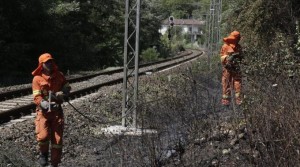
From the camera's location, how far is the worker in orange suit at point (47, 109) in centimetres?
752

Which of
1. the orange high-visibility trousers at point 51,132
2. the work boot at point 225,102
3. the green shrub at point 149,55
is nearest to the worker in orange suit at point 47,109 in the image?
the orange high-visibility trousers at point 51,132

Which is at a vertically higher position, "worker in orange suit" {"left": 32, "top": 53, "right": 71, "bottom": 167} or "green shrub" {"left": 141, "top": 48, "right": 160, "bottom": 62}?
"worker in orange suit" {"left": 32, "top": 53, "right": 71, "bottom": 167}

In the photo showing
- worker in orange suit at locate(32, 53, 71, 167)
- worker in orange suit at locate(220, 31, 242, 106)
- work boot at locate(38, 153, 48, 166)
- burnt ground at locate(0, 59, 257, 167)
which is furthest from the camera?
worker in orange suit at locate(220, 31, 242, 106)

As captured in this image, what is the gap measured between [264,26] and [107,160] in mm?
10821

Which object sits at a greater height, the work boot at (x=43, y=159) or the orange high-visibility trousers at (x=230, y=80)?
the orange high-visibility trousers at (x=230, y=80)

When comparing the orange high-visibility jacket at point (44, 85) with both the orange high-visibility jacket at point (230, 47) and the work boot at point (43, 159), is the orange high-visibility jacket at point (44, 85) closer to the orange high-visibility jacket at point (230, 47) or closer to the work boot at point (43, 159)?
the work boot at point (43, 159)

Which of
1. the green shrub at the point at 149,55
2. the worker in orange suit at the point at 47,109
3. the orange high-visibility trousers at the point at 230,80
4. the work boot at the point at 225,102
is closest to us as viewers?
the worker in orange suit at the point at 47,109

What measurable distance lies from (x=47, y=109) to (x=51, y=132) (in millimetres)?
487

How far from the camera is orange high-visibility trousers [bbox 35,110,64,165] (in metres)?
7.55

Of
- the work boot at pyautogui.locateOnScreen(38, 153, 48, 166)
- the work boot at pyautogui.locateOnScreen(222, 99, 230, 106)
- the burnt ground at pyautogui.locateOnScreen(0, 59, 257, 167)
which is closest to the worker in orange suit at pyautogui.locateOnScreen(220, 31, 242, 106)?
the work boot at pyautogui.locateOnScreen(222, 99, 230, 106)

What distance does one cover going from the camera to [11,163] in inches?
262

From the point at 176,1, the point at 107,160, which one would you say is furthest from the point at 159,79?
the point at 176,1

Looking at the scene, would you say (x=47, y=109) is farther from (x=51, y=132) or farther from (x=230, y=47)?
(x=230, y=47)

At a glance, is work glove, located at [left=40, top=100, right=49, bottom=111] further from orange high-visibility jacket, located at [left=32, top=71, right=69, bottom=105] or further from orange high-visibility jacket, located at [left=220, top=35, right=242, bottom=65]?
orange high-visibility jacket, located at [left=220, top=35, right=242, bottom=65]
